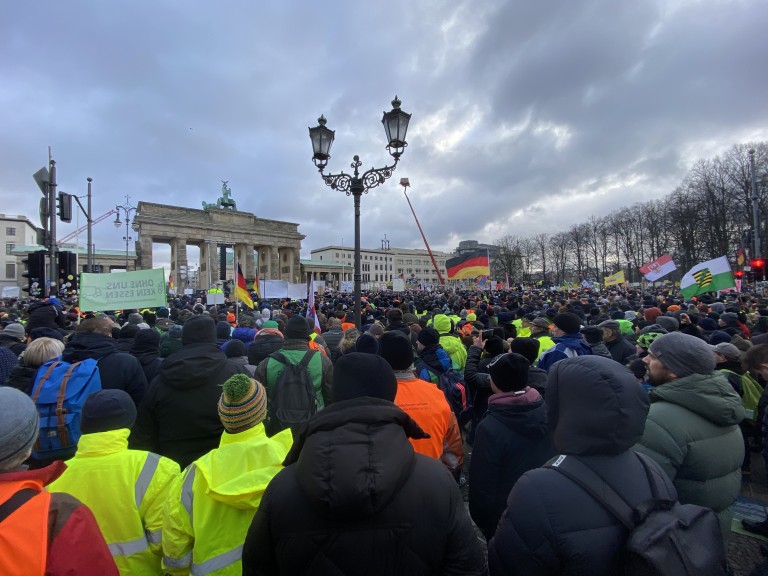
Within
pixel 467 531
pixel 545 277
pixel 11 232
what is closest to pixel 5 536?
pixel 467 531

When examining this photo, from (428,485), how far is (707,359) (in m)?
1.97

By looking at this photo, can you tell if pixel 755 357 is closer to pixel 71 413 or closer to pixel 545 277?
pixel 71 413

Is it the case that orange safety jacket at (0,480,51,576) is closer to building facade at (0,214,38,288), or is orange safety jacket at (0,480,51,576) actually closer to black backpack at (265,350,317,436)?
black backpack at (265,350,317,436)

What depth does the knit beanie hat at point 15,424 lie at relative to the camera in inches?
55.6

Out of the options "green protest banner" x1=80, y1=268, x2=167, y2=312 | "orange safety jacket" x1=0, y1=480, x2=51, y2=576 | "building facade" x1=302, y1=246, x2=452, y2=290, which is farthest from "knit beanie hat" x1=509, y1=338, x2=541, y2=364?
"building facade" x1=302, y1=246, x2=452, y2=290

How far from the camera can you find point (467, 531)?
154cm

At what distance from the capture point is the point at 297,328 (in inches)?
163

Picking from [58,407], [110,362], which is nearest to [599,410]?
[58,407]

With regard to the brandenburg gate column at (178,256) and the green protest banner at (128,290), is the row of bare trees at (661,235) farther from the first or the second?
the brandenburg gate column at (178,256)

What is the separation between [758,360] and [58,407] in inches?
238

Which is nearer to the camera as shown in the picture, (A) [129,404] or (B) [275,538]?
(B) [275,538]

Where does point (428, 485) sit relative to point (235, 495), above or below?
above

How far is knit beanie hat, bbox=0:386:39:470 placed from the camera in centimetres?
141

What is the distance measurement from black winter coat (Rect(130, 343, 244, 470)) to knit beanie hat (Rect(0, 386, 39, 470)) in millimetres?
1640
